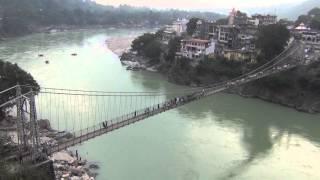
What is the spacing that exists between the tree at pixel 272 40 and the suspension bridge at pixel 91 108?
15.0 inches

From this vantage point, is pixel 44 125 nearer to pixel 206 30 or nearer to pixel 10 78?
pixel 10 78

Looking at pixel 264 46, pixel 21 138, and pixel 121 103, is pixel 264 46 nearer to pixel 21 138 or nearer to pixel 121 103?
pixel 121 103

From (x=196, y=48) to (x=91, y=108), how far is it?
9183 millimetres

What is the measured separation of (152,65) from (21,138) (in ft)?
60.9

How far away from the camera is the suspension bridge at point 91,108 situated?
10951 millimetres

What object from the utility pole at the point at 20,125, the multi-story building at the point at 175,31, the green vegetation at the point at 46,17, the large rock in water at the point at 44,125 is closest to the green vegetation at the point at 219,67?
the multi-story building at the point at 175,31

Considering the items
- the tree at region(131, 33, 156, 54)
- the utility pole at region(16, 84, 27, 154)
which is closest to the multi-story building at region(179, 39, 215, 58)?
Result: the tree at region(131, 33, 156, 54)

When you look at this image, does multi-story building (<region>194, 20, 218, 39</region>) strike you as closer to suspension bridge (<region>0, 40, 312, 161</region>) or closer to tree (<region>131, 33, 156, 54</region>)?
tree (<region>131, 33, 156, 54</region>)

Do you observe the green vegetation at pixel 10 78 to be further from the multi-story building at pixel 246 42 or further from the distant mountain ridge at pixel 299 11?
the distant mountain ridge at pixel 299 11

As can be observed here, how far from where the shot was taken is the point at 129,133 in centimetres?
1582

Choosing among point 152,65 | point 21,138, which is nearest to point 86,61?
point 152,65

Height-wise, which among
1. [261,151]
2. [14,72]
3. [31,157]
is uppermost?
[14,72]

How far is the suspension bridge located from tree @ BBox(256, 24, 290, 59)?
38 centimetres

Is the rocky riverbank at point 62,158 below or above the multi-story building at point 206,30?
below
